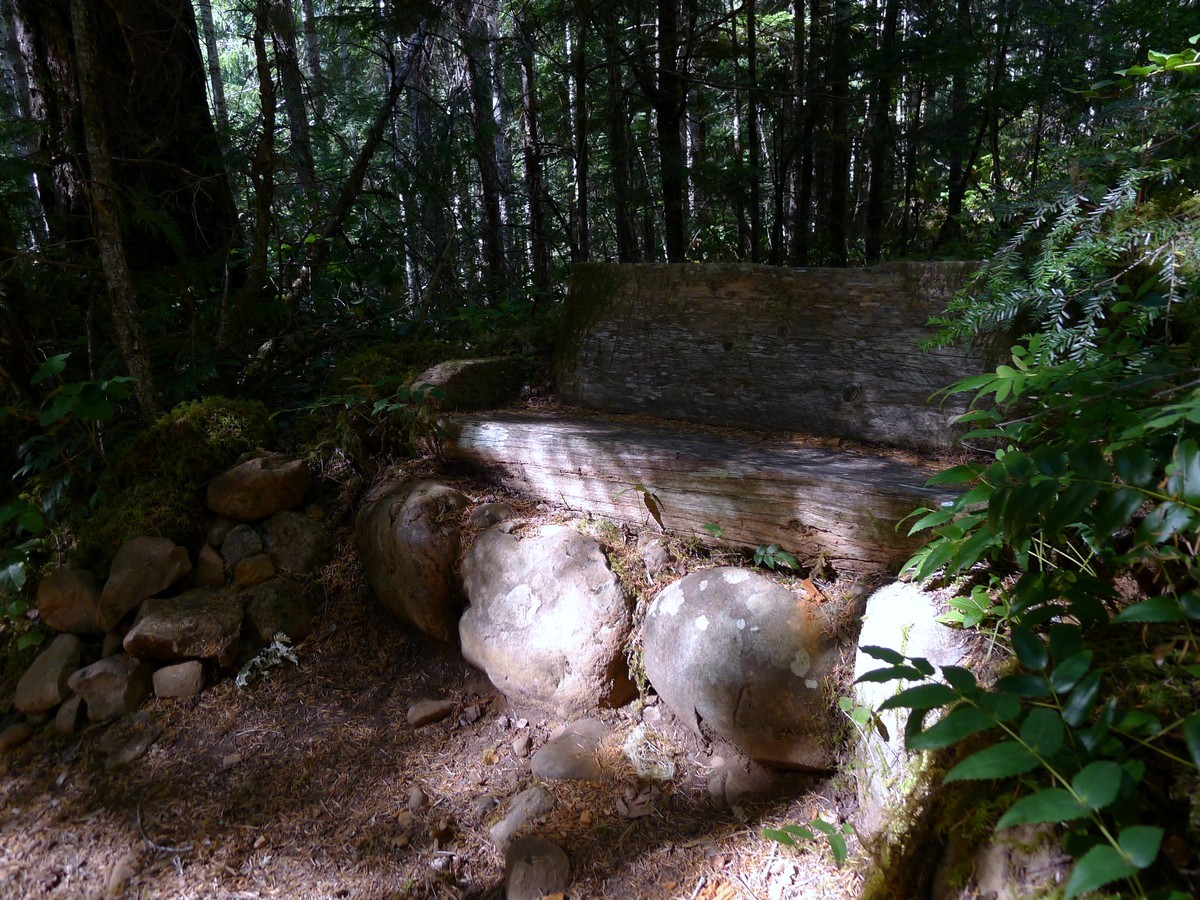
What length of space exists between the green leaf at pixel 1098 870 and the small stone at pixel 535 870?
1.56 metres

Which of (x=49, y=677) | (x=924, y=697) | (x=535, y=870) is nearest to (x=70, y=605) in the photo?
(x=49, y=677)

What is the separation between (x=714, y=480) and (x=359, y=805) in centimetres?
175

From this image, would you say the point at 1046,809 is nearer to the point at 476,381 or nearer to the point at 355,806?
the point at 355,806

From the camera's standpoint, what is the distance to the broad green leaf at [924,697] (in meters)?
1.09

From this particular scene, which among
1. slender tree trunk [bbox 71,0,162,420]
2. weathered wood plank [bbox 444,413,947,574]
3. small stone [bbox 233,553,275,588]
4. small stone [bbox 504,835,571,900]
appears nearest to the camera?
small stone [bbox 504,835,571,900]

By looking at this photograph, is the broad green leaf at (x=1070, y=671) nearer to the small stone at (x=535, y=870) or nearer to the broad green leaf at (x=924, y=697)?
the broad green leaf at (x=924, y=697)

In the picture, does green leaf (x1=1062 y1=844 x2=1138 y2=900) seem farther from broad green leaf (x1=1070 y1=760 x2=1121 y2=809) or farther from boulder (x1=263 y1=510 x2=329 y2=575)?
boulder (x1=263 y1=510 x2=329 y2=575)

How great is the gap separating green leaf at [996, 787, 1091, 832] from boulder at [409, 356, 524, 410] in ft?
9.70

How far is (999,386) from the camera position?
5.80 feet

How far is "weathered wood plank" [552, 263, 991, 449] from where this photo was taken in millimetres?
2865

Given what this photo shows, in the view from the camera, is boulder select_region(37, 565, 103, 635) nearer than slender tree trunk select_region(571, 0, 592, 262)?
Yes

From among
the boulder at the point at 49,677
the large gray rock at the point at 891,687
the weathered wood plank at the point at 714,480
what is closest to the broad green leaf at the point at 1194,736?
the large gray rock at the point at 891,687

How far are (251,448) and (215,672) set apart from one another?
1.19 m

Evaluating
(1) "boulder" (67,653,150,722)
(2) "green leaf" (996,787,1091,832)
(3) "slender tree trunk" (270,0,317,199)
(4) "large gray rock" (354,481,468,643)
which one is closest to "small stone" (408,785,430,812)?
(4) "large gray rock" (354,481,468,643)
